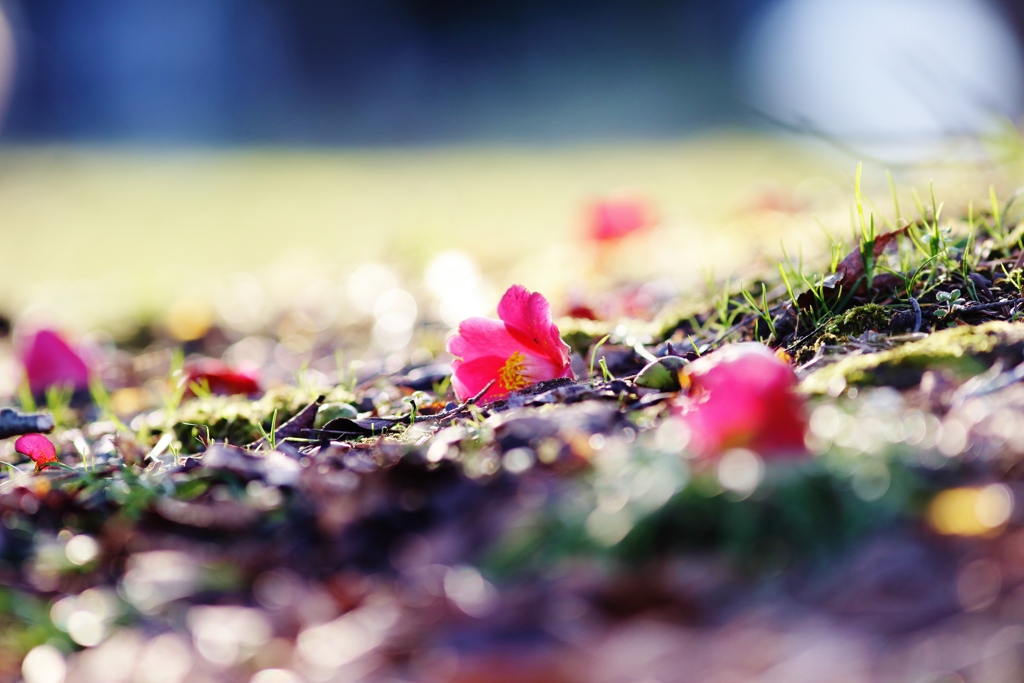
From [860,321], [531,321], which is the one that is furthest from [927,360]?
[531,321]

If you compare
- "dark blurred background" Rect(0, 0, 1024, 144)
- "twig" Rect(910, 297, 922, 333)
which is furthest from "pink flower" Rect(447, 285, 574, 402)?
"dark blurred background" Rect(0, 0, 1024, 144)

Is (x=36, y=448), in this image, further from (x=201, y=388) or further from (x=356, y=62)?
(x=356, y=62)

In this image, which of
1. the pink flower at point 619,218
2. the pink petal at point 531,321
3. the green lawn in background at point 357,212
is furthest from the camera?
the green lawn in background at point 357,212

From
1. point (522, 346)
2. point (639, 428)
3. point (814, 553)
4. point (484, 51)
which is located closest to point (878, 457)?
point (814, 553)

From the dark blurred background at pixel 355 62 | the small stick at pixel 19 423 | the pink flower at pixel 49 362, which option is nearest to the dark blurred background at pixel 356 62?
the dark blurred background at pixel 355 62

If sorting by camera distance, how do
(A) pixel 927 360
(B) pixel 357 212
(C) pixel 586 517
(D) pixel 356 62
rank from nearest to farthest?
(C) pixel 586 517, (A) pixel 927 360, (B) pixel 357 212, (D) pixel 356 62

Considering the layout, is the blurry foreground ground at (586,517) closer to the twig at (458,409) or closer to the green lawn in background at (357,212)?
the twig at (458,409)
